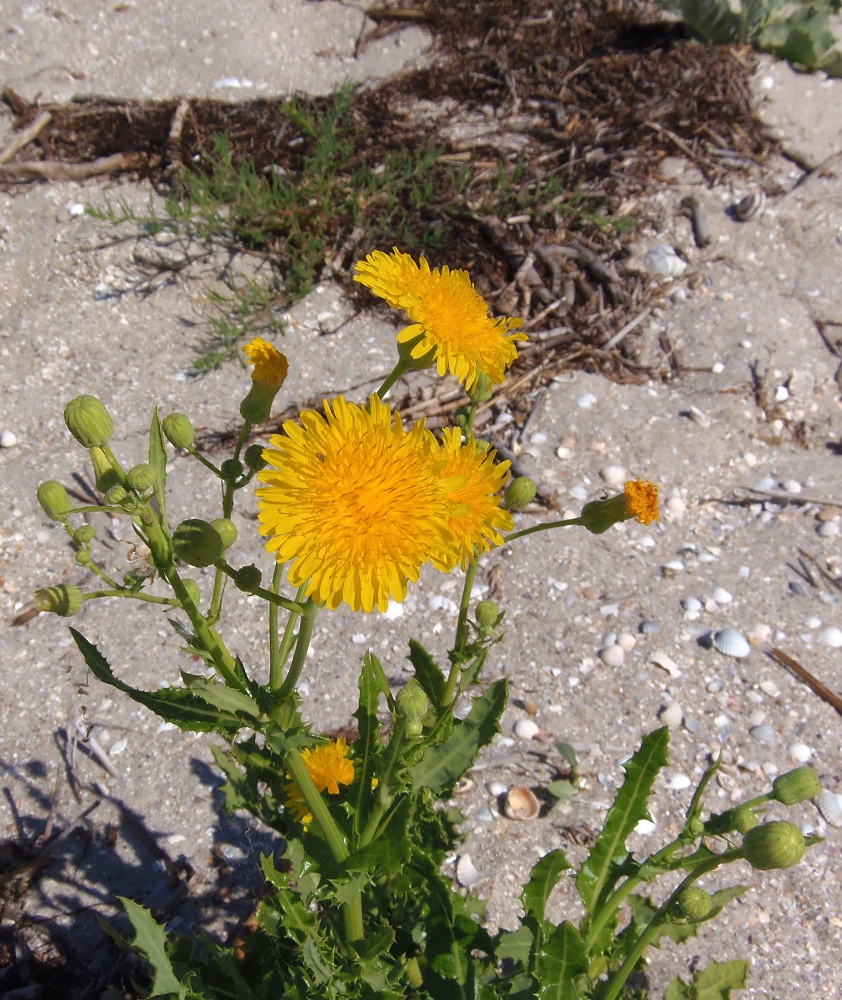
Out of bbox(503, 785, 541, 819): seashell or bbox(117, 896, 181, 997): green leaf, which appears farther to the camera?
bbox(503, 785, 541, 819): seashell

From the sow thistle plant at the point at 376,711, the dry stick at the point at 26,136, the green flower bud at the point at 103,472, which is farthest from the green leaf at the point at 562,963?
the dry stick at the point at 26,136

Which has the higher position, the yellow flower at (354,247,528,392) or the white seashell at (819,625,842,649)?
the yellow flower at (354,247,528,392)

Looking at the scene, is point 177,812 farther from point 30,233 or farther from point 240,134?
point 240,134

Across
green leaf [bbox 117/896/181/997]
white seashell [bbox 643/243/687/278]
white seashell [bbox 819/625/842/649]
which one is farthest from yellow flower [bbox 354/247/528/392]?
white seashell [bbox 643/243/687/278]

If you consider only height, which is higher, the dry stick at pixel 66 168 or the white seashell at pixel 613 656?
the dry stick at pixel 66 168

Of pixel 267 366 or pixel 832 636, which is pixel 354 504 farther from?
pixel 832 636

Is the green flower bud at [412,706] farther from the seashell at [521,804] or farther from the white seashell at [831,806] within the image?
the white seashell at [831,806]

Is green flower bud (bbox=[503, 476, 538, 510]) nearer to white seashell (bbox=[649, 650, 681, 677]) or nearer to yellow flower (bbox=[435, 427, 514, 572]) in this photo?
yellow flower (bbox=[435, 427, 514, 572])
